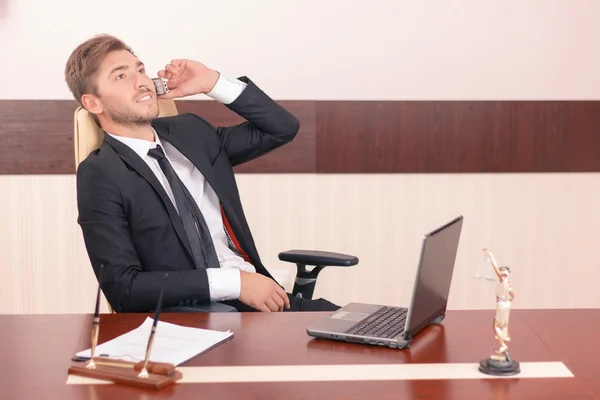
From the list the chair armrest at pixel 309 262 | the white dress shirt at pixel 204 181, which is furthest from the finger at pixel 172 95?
the chair armrest at pixel 309 262

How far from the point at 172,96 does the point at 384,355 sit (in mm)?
1491

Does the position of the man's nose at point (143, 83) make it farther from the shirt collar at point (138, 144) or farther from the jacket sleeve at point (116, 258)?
the jacket sleeve at point (116, 258)

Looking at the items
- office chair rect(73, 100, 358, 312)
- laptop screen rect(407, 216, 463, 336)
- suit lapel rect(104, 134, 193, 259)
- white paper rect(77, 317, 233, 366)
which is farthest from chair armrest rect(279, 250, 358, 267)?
white paper rect(77, 317, 233, 366)

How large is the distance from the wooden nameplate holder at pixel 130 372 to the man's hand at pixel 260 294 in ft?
2.65

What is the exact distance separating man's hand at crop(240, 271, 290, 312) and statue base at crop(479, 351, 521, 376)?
2.94ft

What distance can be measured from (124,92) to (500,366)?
1602 millimetres

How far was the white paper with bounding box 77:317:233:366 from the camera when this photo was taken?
71.8 inches

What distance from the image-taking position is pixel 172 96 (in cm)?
303

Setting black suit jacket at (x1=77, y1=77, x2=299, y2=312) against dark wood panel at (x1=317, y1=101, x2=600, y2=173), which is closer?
black suit jacket at (x1=77, y1=77, x2=299, y2=312)

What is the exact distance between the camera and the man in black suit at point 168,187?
8.21ft

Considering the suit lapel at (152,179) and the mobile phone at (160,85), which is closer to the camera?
the suit lapel at (152,179)

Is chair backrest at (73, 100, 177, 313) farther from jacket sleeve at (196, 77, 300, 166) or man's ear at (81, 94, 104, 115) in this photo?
jacket sleeve at (196, 77, 300, 166)

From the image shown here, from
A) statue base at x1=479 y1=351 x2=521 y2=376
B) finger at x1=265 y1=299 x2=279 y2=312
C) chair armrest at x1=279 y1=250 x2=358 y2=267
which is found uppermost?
chair armrest at x1=279 y1=250 x2=358 y2=267

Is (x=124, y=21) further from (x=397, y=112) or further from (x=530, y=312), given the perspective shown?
(x=530, y=312)
